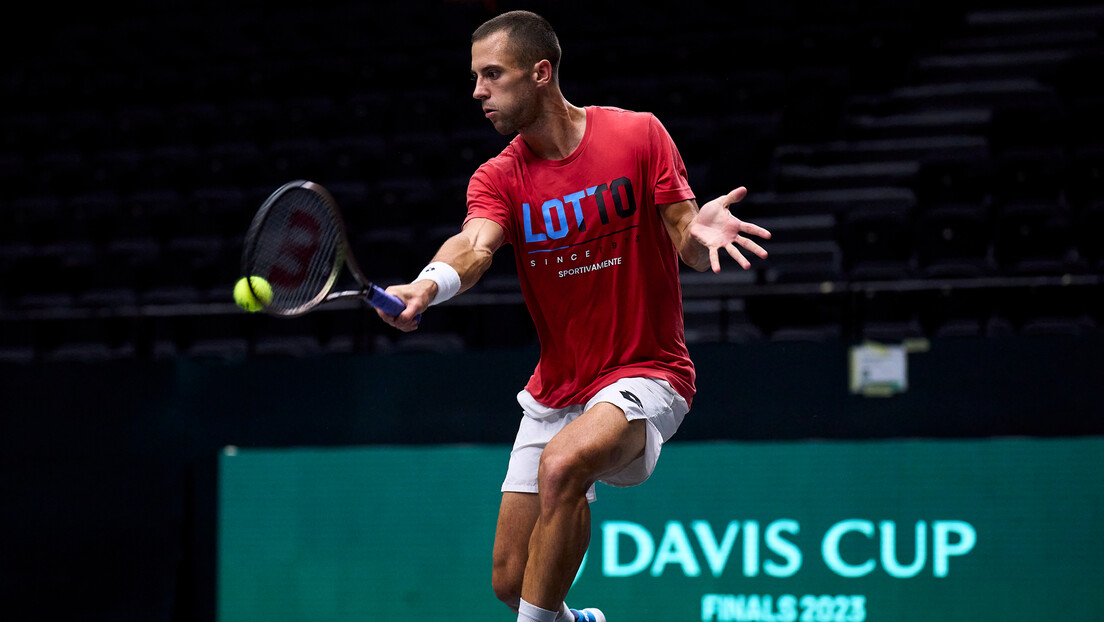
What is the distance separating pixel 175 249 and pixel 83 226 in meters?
1.43

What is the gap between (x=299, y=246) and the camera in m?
3.95

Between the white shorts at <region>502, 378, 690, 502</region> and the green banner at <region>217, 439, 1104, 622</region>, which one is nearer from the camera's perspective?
the white shorts at <region>502, 378, 690, 502</region>

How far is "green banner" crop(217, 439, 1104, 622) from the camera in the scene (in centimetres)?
630

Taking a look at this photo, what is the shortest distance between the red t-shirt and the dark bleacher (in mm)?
3111

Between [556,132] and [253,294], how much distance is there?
1303mm

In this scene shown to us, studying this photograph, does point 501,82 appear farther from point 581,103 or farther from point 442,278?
point 581,103

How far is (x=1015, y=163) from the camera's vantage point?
30.6ft

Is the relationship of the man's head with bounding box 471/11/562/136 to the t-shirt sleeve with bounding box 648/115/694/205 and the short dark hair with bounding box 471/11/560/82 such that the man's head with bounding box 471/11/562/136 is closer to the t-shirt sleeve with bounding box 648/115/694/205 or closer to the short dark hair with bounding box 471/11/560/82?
the short dark hair with bounding box 471/11/560/82

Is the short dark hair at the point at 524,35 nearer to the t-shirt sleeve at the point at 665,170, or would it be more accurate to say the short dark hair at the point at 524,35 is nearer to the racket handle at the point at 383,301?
the t-shirt sleeve at the point at 665,170

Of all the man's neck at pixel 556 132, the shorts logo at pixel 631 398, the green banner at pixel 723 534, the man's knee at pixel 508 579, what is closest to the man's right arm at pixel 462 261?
the man's neck at pixel 556 132

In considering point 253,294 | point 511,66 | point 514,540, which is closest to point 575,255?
point 511,66

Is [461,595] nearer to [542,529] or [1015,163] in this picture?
[542,529]

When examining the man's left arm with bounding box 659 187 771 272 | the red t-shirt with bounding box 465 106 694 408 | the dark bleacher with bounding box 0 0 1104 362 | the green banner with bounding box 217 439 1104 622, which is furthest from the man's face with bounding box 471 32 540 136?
the dark bleacher with bounding box 0 0 1104 362

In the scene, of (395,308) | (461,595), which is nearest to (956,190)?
(461,595)
